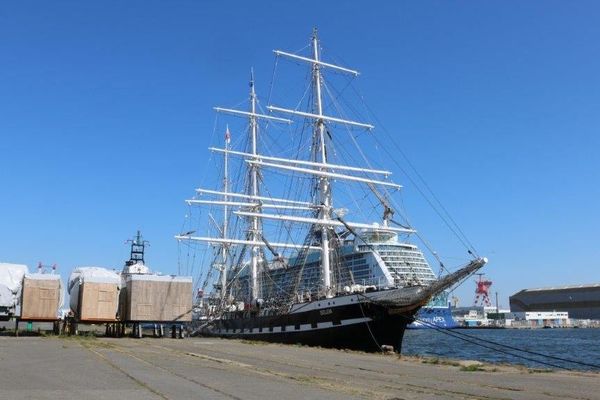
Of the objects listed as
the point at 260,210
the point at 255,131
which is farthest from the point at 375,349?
the point at 255,131

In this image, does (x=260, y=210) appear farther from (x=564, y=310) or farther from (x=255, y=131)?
(x=564, y=310)

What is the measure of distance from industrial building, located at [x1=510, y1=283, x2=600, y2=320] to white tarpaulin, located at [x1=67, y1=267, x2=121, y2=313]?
147292 millimetres

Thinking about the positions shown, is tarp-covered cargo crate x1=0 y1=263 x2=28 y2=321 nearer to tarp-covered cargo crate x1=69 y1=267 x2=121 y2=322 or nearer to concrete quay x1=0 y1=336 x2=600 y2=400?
tarp-covered cargo crate x1=69 y1=267 x2=121 y2=322

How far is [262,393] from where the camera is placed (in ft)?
34.2

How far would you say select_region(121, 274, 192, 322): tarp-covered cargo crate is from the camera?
120ft

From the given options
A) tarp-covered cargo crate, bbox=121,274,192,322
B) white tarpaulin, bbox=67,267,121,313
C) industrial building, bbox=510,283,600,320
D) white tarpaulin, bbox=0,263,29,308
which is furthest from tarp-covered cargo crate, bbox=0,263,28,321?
industrial building, bbox=510,283,600,320

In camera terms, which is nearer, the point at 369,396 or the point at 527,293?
the point at 369,396

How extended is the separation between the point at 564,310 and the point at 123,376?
16944cm

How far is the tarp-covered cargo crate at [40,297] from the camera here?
1377 inches

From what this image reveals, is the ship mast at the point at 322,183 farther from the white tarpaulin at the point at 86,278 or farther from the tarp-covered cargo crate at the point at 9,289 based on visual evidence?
the tarp-covered cargo crate at the point at 9,289

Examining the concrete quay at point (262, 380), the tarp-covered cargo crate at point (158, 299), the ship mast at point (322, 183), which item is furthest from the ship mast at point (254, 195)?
the concrete quay at point (262, 380)

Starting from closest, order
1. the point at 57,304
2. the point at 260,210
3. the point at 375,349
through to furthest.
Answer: the point at 375,349
the point at 57,304
the point at 260,210

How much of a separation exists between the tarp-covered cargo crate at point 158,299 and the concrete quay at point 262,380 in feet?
59.9

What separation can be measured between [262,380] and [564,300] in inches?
6613
